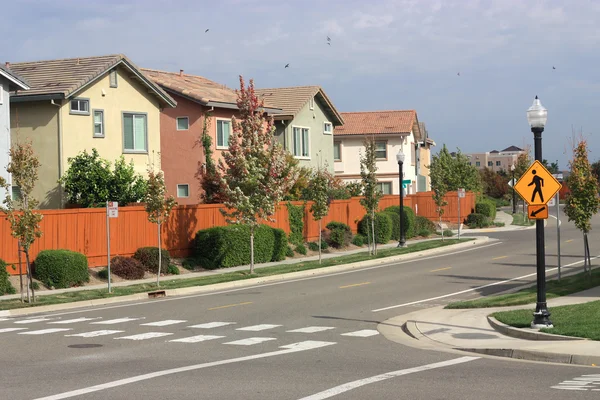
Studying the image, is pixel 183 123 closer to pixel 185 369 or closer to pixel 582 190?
pixel 582 190

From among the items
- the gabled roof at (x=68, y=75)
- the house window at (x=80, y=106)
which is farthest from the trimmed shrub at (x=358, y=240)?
the house window at (x=80, y=106)

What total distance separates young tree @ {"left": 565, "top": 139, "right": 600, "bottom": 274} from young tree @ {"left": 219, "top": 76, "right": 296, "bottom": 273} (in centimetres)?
1178

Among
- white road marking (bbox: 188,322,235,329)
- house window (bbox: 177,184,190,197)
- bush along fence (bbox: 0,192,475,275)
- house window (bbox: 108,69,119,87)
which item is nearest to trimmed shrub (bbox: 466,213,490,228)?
bush along fence (bbox: 0,192,475,275)

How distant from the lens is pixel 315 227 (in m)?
43.0

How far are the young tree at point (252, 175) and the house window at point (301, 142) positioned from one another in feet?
60.7

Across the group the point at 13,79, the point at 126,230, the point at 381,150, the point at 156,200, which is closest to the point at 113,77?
the point at 13,79

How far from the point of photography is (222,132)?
148ft

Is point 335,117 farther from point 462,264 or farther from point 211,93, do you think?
point 462,264

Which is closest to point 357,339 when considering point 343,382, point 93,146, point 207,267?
point 343,382

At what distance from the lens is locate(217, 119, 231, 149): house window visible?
1772 inches

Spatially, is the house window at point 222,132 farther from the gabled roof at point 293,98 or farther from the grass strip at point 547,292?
the grass strip at point 547,292

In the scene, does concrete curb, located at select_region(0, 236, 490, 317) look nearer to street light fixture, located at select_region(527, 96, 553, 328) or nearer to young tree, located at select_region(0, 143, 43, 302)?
young tree, located at select_region(0, 143, 43, 302)

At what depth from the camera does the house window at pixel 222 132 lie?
4500 cm

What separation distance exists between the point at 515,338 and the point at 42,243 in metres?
18.5
